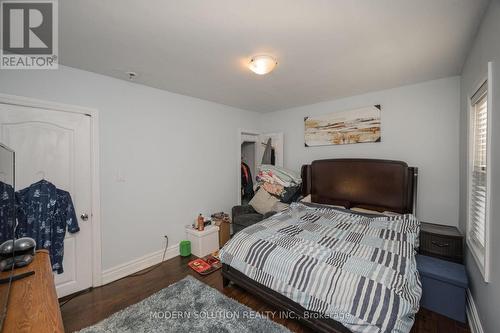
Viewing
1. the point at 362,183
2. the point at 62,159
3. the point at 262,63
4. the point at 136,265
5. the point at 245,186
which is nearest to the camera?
the point at 262,63

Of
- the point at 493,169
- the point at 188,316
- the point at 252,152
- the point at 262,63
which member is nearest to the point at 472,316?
the point at 493,169

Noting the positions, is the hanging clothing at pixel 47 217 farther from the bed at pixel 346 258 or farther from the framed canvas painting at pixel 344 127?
the framed canvas painting at pixel 344 127

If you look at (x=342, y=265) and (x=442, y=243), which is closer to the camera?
(x=342, y=265)

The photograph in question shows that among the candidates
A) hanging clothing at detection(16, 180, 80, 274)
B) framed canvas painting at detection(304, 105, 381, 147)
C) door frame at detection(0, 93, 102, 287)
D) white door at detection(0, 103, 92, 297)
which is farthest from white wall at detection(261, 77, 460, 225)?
hanging clothing at detection(16, 180, 80, 274)

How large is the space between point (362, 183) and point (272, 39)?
2.45 meters

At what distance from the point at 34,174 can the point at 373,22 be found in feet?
11.0

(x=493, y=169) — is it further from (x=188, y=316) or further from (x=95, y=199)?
(x=95, y=199)

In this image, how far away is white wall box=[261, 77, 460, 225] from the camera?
8.76 feet

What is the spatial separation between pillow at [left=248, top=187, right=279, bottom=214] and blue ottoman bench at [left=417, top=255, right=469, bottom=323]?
2.08 meters

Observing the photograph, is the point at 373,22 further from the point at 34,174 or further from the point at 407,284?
the point at 34,174

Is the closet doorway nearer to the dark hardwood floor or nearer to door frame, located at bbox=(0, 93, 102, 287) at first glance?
the dark hardwood floor

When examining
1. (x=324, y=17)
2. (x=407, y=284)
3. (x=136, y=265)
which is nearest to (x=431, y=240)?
(x=407, y=284)

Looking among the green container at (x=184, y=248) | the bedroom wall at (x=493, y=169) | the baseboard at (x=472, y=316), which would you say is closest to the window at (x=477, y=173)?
the bedroom wall at (x=493, y=169)

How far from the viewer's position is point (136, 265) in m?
2.79
